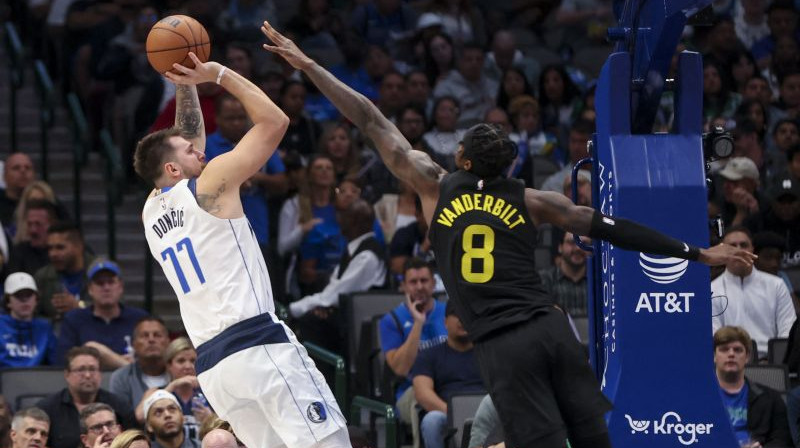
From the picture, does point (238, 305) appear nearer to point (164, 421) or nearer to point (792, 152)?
point (164, 421)

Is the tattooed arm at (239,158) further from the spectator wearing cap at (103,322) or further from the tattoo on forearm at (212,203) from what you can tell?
the spectator wearing cap at (103,322)

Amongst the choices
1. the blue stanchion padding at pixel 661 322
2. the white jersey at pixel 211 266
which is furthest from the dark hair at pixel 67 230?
the blue stanchion padding at pixel 661 322

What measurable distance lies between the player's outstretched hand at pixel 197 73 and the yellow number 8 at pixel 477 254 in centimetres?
152

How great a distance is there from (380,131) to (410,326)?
4.09 meters

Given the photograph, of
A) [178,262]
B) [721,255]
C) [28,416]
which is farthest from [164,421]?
[721,255]

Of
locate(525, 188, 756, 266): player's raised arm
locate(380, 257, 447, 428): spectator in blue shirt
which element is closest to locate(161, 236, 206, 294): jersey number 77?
locate(525, 188, 756, 266): player's raised arm

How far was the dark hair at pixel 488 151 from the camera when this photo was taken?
7.21m

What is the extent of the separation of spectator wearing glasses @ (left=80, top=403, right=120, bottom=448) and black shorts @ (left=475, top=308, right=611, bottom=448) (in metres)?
3.82

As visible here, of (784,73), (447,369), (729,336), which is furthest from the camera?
(784,73)

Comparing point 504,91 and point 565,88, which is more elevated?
point 565,88

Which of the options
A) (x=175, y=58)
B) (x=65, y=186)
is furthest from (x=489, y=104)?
(x=175, y=58)

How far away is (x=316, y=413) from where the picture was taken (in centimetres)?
723

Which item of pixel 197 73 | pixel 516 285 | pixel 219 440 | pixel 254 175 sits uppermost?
pixel 254 175

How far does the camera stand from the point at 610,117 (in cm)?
900
